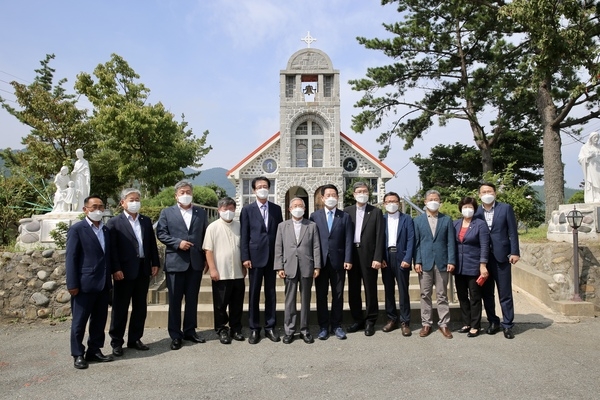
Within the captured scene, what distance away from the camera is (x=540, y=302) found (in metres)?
6.91

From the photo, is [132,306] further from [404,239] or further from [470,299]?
[470,299]

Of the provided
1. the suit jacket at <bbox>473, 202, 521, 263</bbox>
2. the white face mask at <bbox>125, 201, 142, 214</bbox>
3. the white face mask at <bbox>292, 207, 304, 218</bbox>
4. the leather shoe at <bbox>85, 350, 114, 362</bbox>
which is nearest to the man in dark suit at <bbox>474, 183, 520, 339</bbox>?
the suit jacket at <bbox>473, 202, 521, 263</bbox>

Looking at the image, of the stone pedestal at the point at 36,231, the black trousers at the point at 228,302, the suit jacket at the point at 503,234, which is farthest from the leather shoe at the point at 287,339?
the stone pedestal at the point at 36,231

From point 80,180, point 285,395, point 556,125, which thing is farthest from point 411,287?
point 556,125

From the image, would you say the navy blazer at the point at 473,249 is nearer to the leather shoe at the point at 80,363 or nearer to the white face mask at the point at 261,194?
the white face mask at the point at 261,194

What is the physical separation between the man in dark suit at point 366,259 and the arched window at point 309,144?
13734mm

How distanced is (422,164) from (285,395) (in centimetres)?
1817

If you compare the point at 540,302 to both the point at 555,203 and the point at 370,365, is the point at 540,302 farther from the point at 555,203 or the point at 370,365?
the point at 555,203

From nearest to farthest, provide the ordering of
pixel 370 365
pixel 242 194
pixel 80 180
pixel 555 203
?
pixel 370 365 → pixel 80 180 → pixel 555 203 → pixel 242 194

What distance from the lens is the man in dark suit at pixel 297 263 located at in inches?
206

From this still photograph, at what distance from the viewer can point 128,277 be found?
4930mm

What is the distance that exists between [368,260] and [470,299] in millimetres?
1302

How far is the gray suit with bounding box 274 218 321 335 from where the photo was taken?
5.23 m

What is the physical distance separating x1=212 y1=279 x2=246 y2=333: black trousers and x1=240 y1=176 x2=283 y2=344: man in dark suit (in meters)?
0.15
